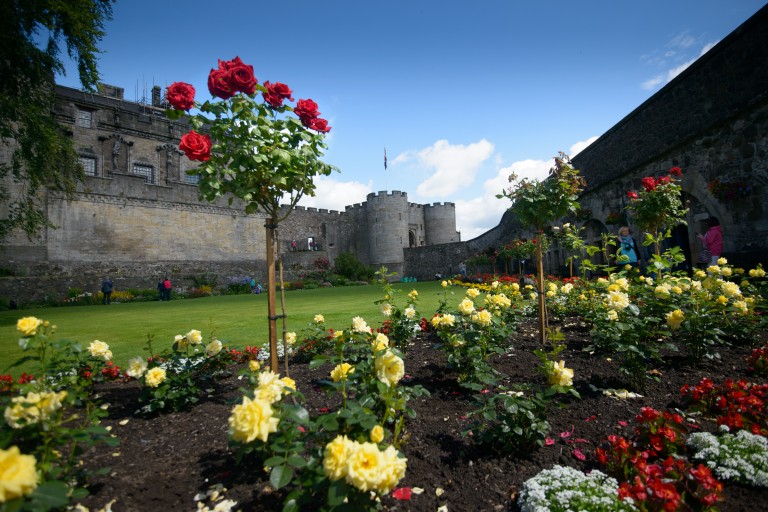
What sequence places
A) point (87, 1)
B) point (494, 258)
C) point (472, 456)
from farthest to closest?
1. point (494, 258)
2. point (87, 1)
3. point (472, 456)

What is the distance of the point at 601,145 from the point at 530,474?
13.1 m

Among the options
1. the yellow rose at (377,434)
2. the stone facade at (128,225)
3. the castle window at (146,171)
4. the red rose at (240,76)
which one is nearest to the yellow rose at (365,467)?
the yellow rose at (377,434)

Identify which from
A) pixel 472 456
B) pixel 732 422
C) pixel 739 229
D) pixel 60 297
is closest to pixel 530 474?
pixel 472 456

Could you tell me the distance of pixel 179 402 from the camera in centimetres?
289

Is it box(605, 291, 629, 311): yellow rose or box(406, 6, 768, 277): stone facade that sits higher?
box(406, 6, 768, 277): stone facade

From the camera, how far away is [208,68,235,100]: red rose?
8.16ft

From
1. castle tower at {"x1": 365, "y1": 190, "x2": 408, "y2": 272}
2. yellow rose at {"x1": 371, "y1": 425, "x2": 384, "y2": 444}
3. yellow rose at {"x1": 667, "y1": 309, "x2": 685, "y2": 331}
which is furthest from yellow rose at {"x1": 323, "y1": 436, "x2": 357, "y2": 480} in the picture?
castle tower at {"x1": 365, "y1": 190, "x2": 408, "y2": 272}

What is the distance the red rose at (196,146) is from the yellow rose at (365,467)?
6.89 feet

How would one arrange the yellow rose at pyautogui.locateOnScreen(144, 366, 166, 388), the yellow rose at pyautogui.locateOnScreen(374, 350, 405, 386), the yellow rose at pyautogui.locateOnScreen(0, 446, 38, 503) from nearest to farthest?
1. the yellow rose at pyautogui.locateOnScreen(0, 446, 38, 503)
2. the yellow rose at pyautogui.locateOnScreen(374, 350, 405, 386)
3. the yellow rose at pyautogui.locateOnScreen(144, 366, 166, 388)

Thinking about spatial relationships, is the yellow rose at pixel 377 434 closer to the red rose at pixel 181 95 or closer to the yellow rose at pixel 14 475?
the yellow rose at pixel 14 475

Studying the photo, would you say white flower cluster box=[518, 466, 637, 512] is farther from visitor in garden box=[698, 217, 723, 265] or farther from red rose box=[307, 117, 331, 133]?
visitor in garden box=[698, 217, 723, 265]

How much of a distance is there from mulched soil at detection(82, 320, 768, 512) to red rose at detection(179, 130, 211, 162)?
157 cm

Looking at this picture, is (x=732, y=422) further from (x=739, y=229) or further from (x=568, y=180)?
(x=739, y=229)

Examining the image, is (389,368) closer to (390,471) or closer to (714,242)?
(390,471)
